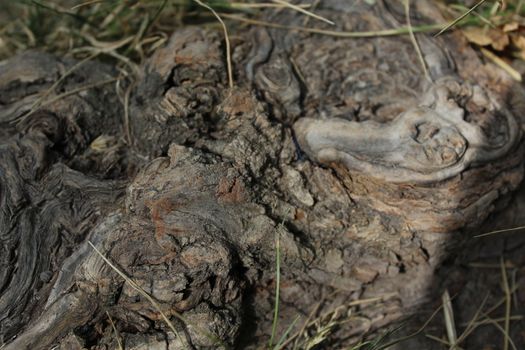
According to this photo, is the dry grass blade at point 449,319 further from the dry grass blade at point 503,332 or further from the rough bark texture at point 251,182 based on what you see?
the dry grass blade at point 503,332

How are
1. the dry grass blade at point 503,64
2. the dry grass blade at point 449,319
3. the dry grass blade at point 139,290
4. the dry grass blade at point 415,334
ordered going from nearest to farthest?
the dry grass blade at point 139,290 < the dry grass blade at point 415,334 < the dry grass blade at point 449,319 < the dry grass blade at point 503,64

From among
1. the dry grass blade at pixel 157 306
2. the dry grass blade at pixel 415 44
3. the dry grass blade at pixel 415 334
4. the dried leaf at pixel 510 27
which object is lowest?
the dry grass blade at pixel 415 334

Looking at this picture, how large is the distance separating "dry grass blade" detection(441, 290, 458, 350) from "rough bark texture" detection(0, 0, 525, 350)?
0.05 metres

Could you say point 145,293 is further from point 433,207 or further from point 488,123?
point 488,123

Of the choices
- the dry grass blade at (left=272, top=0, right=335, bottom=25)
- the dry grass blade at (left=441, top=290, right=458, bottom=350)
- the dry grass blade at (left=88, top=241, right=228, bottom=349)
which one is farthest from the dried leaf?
the dry grass blade at (left=88, top=241, right=228, bottom=349)

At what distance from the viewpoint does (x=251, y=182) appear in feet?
6.08

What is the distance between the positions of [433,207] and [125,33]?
1.80m

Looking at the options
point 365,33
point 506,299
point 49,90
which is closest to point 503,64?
point 365,33

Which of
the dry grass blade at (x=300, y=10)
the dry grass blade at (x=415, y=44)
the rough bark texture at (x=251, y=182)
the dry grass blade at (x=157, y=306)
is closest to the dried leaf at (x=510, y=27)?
the rough bark texture at (x=251, y=182)

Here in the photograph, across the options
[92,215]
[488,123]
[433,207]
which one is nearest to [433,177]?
[433,207]

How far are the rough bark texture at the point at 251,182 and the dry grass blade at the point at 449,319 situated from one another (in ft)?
0.16

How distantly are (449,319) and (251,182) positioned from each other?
3.51 feet

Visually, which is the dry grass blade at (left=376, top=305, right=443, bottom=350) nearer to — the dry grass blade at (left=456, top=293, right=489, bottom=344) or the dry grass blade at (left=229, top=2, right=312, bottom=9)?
the dry grass blade at (left=456, top=293, right=489, bottom=344)

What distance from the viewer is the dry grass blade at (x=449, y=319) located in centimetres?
219
